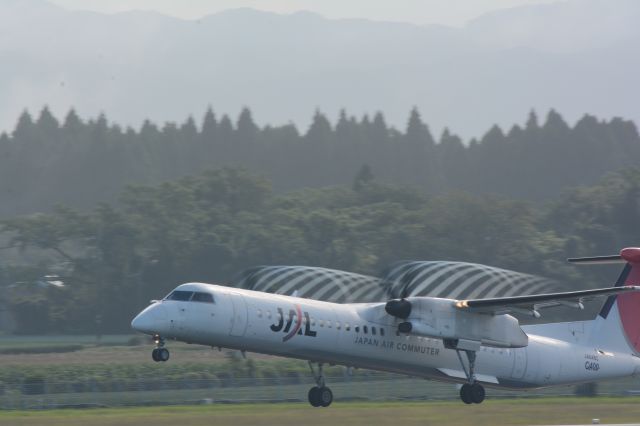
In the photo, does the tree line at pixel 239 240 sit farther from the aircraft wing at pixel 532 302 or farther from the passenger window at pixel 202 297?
the passenger window at pixel 202 297

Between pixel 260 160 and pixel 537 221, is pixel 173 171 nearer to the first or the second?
pixel 260 160

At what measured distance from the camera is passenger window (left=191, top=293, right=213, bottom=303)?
90.6 ft

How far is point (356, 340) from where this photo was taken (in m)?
29.6

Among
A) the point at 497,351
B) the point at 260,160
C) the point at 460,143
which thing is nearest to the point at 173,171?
the point at 260,160

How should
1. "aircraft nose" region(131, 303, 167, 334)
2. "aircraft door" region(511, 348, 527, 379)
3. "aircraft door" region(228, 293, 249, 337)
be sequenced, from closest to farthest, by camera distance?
"aircraft nose" region(131, 303, 167, 334) → "aircraft door" region(228, 293, 249, 337) → "aircraft door" region(511, 348, 527, 379)

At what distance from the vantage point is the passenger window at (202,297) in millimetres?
27609

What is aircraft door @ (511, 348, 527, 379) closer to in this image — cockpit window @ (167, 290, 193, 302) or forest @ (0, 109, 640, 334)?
cockpit window @ (167, 290, 193, 302)

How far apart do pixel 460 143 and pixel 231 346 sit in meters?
136

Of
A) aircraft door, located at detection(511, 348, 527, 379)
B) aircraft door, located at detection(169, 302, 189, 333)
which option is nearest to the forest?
aircraft door, located at detection(511, 348, 527, 379)

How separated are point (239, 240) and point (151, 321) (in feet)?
150

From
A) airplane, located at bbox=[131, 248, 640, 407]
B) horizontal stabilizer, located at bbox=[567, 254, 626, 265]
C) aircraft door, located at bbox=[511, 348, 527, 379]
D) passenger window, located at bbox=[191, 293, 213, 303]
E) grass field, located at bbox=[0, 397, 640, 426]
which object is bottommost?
grass field, located at bbox=[0, 397, 640, 426]

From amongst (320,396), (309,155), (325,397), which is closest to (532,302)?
(325,397)

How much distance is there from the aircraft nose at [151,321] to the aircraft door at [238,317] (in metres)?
1.86

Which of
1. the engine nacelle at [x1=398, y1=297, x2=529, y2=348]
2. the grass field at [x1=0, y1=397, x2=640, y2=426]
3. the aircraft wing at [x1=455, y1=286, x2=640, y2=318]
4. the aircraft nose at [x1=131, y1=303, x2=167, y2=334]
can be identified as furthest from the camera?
the grass field at [x1=0, y1=397, x2=640, y2=426]
